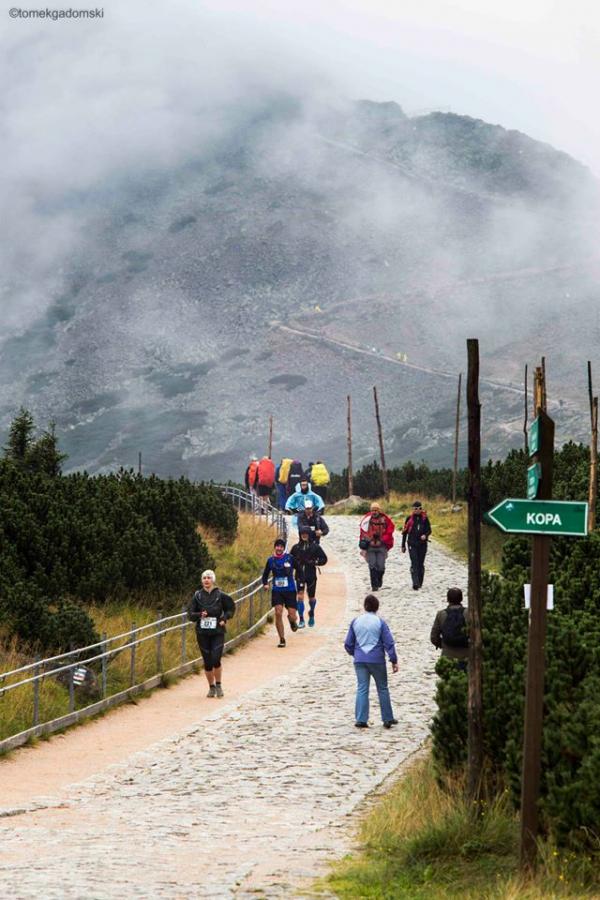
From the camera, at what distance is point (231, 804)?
11094mm

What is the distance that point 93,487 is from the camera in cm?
2691

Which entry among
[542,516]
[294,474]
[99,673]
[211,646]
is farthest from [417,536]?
[542,516]

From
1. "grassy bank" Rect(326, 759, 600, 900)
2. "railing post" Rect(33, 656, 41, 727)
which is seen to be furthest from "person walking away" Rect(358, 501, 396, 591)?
"grassy bank" Rect(326, 759, 600, 900)

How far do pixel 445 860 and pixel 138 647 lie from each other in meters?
10.6

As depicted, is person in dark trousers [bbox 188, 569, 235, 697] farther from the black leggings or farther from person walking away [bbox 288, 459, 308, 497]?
person walking away [bbox 288, 459, 308, 497]

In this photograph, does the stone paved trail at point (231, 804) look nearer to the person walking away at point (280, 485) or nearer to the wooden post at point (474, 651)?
the wooden post at point (474, 651)

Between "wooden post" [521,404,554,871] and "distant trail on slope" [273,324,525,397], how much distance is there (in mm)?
113520

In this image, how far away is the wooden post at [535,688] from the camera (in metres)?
8.08

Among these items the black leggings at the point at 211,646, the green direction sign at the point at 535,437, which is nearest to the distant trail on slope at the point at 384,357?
the black leggings at the point at 211,646

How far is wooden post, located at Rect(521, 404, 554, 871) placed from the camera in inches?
318

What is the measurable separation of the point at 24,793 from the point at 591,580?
6.41 metres

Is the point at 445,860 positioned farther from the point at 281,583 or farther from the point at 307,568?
the point at 307,568

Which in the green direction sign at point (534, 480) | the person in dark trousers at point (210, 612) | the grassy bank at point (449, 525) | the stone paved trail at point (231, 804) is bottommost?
the stone paved trail at point (231, 804)

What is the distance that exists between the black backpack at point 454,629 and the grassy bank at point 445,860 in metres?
3.35
